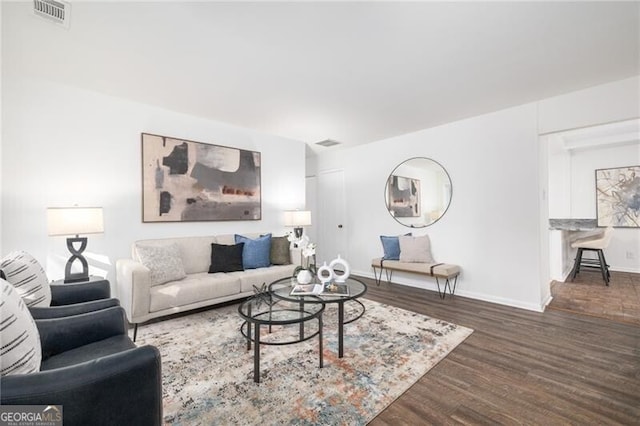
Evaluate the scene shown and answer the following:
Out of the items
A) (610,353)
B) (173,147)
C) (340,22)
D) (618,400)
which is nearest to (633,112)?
(610,353)

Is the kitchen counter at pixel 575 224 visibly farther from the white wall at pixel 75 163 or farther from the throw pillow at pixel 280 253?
the white wall at pixel 75 163

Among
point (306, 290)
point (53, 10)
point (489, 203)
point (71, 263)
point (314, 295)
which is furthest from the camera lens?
point (489, 203)

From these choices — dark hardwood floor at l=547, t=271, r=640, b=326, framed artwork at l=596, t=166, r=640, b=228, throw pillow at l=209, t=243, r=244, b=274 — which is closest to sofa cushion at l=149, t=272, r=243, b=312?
throw pillow at l=209, t=243, r=244, b=274

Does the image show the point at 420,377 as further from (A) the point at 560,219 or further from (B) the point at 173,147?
(A) the point at 560,219

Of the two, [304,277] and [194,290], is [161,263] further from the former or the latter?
[304,277]

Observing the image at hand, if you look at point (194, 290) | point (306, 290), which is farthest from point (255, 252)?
point (306, 290)

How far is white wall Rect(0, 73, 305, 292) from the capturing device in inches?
105

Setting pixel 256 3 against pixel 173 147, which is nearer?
pixel 256 3

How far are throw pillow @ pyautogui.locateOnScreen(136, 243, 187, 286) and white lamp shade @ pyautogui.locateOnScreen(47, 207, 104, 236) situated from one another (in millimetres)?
506

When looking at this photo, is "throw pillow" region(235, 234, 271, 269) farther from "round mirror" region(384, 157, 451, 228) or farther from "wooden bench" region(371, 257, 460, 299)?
"round mirror" region(384, 157, 451, 228)

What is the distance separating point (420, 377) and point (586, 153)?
638cm

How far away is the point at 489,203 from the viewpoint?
12.4ft

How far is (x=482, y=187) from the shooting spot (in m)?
3.84

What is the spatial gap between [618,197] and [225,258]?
23.0 ft
